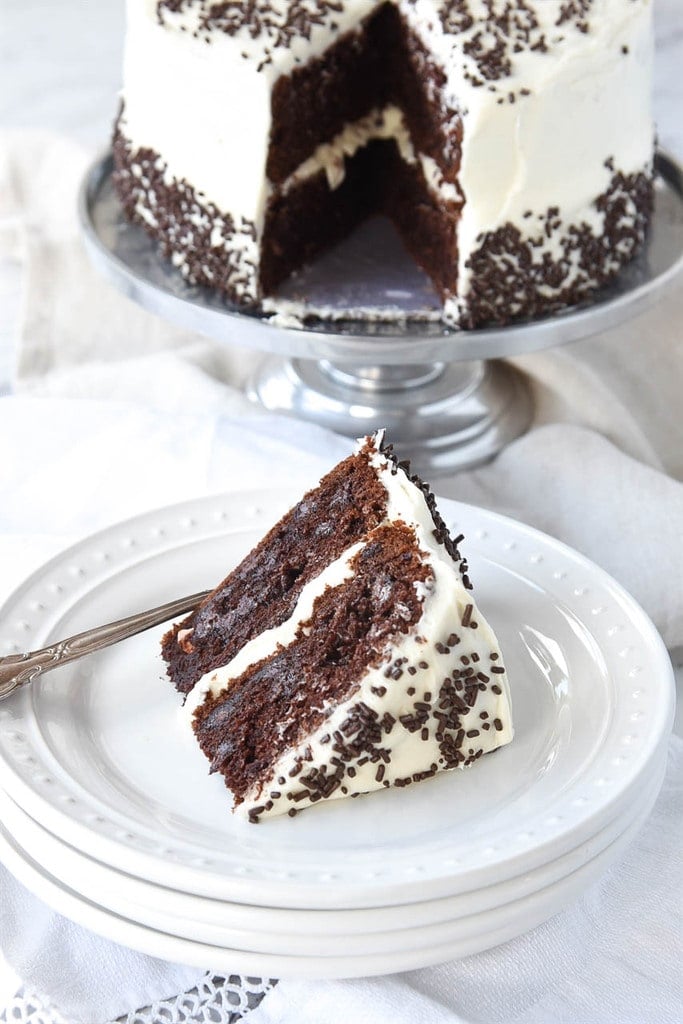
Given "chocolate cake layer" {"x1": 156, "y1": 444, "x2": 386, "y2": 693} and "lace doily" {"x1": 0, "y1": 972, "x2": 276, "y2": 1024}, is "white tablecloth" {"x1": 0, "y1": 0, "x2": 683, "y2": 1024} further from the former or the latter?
"chocolate cake layer" {"x1": 156, "y1": 444, "x2": 386, "y2": 693}

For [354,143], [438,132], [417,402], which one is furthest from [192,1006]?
[354,143]

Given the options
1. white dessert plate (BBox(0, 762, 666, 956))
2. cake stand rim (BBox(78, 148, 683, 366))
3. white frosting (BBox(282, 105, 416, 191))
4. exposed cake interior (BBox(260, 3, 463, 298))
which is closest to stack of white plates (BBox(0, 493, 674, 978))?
white dessert plate (BBox(0, 762, 666, 956))

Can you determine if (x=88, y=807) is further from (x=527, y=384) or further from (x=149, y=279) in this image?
(x=527, y=384)

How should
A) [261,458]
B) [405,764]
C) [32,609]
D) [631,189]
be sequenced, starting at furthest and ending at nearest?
[631,189] → [261,458] → [32,609] → [405,764]

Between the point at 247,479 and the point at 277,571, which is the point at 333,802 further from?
the point at 247,479

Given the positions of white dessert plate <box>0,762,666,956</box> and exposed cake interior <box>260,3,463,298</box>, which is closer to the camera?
white dessert plate <box>0,762,666,956</box>

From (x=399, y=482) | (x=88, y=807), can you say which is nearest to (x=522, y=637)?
(x=399, y=482)

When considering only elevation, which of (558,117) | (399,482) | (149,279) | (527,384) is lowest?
(527,384)
